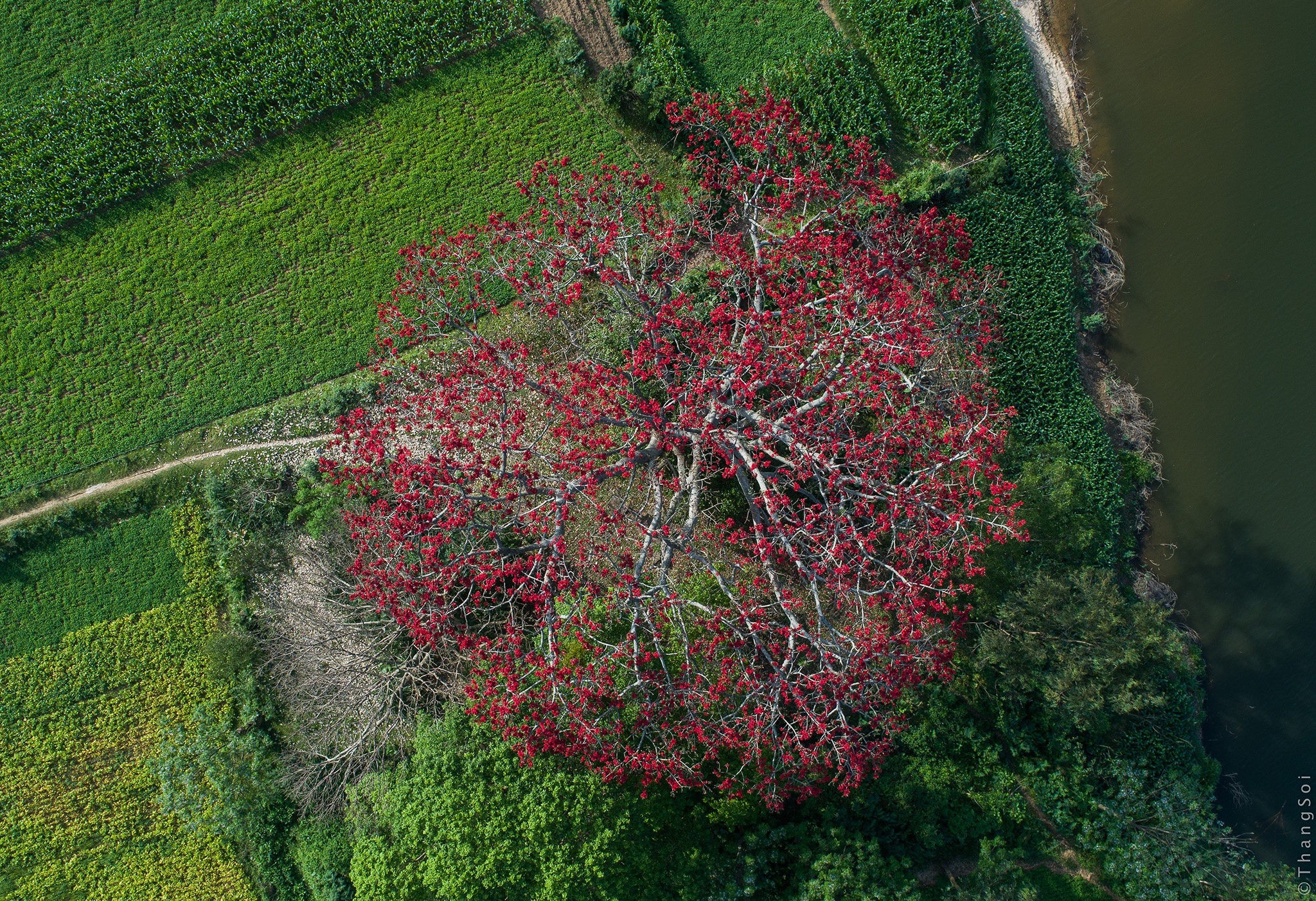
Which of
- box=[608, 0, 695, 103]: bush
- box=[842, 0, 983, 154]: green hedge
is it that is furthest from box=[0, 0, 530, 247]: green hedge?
box=[842, 0, 983, 154]: green hedge

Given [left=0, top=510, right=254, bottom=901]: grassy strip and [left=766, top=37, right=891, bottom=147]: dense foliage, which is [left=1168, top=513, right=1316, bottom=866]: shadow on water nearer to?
[left=766, top=37, right=891, bottom=147]: dense foliage

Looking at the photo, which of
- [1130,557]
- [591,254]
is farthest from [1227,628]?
[591,254]

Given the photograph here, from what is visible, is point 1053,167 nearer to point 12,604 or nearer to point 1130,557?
point 1130,557

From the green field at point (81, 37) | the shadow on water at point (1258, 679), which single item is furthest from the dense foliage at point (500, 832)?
the green field at point (81, 37)

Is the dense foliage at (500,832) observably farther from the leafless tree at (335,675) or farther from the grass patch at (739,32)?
the grass patch at (739,32)

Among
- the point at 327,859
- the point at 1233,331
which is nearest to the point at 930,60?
the point at 1233,331

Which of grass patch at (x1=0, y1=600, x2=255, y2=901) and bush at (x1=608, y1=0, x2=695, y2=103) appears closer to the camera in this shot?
bush at (x1=608, y1=0, x2=695, y2=103)
